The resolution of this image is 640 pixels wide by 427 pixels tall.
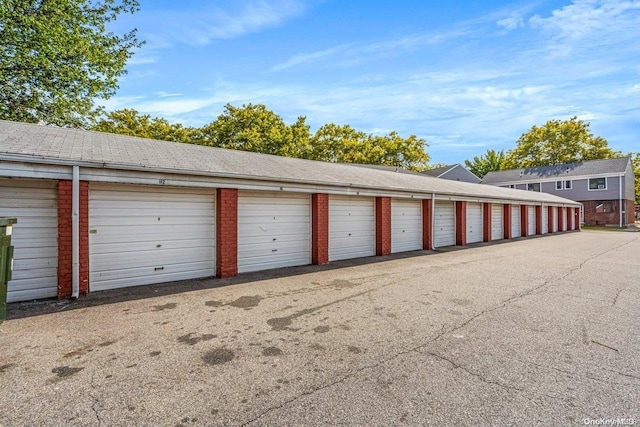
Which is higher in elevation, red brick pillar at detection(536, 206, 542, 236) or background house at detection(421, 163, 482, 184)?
background house at detection(421, 163, 482, 184)

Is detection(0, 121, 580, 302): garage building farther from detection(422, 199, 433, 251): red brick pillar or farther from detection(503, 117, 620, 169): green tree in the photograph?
detection(503, 117, 620, 169): green tree

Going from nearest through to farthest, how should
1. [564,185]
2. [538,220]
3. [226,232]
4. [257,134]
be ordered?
[226,232]
[538,220]
[257,134]
[564,185]

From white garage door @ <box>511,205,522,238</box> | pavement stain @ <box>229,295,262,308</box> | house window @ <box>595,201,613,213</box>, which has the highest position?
house window @ <box>595,201,613,213</box>

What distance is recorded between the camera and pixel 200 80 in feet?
39.1

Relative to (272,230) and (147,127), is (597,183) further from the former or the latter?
(147,127)

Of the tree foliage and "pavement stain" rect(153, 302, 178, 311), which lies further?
the tree foliage

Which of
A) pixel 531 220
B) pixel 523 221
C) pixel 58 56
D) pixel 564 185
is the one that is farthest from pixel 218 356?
pixel 564 185

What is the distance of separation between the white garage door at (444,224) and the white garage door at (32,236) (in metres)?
12.4

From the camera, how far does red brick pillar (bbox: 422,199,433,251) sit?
42.6 ft

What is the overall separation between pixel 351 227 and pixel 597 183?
114 ft

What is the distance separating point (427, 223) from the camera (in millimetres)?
13055

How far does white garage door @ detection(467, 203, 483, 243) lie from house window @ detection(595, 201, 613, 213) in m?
25.4

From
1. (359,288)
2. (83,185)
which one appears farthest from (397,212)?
(83,185)

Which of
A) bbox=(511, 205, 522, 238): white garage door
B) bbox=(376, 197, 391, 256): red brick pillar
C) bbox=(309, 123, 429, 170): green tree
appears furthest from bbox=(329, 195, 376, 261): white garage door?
bbox=(309, 123, 429, 170): green tree
